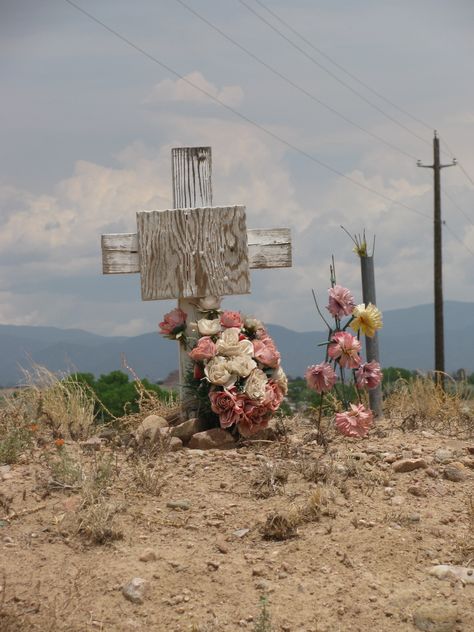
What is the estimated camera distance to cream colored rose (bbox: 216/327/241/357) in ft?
25.5

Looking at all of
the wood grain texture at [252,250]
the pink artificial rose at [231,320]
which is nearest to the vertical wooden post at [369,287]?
the wood grain texture at [252,250]

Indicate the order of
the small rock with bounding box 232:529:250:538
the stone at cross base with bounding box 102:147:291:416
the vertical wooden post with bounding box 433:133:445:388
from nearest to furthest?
1. the small rock with bounding box 232:529:250:538
2. the stone at cross base with bounding box 102:147:291:416
3. the vertical wooden post with bounding box 433:133:445:388

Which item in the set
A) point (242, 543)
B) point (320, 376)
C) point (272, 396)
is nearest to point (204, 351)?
point (272, 396)

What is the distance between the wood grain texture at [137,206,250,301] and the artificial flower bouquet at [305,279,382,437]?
1.09 m

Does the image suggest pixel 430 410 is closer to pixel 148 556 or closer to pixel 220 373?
pixel 220 373

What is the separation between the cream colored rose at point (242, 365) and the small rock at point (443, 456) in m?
1.68

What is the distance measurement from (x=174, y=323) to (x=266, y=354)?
992mm

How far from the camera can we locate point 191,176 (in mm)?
8828

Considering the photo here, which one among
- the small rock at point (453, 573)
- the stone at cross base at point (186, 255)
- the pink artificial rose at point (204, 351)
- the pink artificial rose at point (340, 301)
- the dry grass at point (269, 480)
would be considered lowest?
the small rock at point (453, 573)

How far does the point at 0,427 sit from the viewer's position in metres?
8.10

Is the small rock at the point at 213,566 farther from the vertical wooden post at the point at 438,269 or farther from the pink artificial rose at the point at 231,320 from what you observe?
the vertical wooden post at the point at 438,269

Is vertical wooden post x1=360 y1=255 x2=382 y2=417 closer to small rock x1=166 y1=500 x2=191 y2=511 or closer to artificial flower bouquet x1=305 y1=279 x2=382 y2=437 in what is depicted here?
artificial flower bouquet x1=305 y1=279 x2=382 y2=437

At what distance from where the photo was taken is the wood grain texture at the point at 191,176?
28.8 feet

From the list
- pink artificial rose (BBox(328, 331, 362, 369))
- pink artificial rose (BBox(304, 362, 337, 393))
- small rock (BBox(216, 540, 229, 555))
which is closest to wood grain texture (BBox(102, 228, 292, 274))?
pink artificial rose (BBox(328, 331, 362, 369))
